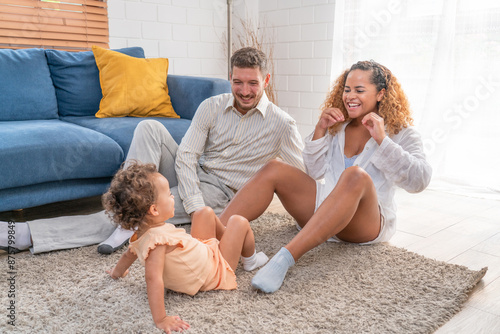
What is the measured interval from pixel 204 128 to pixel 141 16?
178 cm

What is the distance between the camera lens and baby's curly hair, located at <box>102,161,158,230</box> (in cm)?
121

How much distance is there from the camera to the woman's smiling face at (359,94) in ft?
5.68

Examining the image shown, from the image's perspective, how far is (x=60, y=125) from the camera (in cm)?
227

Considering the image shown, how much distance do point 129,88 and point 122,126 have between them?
41 cm

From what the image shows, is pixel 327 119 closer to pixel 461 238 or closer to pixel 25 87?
pixel 461 238

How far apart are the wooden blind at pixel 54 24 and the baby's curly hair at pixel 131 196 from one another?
222 centimetres

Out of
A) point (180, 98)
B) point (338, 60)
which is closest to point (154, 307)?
point (180, 98)

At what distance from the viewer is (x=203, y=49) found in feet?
12.6

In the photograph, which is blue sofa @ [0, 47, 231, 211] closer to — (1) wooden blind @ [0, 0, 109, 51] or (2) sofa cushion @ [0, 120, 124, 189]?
(2) sofa cushion @ [0, 120, 124, 189]

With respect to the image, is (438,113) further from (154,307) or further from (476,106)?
(154,307)

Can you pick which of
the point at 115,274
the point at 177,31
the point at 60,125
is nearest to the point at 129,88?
the point at 60,125

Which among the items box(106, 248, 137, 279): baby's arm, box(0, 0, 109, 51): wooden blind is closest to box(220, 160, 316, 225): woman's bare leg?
box(106, 248, 137, 279): baby's arm

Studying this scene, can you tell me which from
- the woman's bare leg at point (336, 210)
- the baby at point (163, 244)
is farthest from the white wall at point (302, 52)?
the baby at point (163, 244)

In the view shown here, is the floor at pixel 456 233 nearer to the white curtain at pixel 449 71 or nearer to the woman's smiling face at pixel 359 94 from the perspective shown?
the white curtain at pixel 449 71
